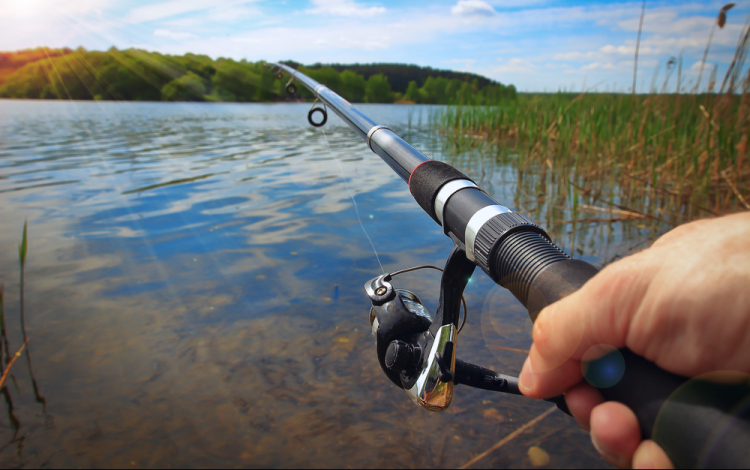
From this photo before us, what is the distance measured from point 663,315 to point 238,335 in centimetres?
267

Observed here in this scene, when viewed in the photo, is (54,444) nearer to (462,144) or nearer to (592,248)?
(592,248)

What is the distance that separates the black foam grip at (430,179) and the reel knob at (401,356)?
0.34 m

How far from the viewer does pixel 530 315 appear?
30.2 inches

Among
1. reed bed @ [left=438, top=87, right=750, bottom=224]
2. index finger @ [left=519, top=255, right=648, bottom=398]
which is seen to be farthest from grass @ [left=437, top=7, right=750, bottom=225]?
index finger @ [left=519, top=255, right=648, bottom=398]

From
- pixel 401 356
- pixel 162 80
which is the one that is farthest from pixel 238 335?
pixel 162 80

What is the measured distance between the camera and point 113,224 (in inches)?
194

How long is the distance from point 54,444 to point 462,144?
31.8ft

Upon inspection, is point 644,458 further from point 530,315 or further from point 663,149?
point 663,149

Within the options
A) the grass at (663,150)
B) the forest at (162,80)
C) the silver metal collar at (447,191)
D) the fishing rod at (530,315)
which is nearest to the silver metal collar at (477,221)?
the fishing rod at (530,315)

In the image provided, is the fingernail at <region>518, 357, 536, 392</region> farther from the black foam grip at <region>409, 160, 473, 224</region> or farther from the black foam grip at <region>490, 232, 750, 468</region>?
the black foam grip at <region>409, 160, 473, 224</region>

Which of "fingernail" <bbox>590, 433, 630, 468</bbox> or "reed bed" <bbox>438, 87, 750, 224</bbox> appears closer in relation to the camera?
"fingernail" <bbox>590, 433, 630, 468</bbox>

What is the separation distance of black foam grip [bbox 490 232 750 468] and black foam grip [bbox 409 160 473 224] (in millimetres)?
367

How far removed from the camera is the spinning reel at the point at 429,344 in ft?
3.21

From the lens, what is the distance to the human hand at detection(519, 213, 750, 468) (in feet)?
1.60
